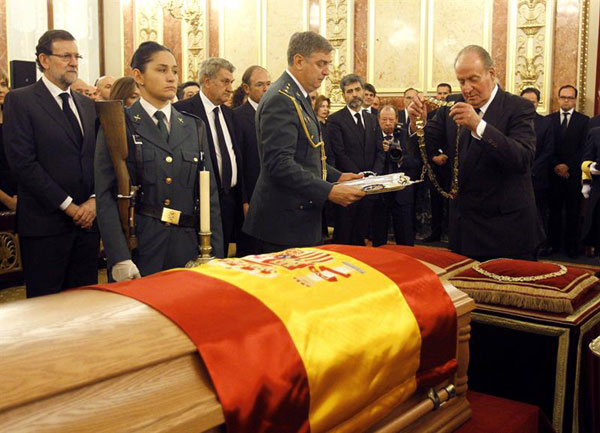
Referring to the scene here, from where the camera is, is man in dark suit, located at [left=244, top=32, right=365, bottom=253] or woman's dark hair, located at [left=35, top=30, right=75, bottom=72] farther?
woman's dark hair, located at [left=35, top=30, right=75, bottom=72]

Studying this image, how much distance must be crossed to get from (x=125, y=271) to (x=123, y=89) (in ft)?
7.57

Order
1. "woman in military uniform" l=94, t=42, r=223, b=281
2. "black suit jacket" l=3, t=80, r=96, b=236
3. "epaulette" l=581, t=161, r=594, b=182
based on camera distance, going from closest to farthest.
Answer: "woman in military uniform" l=94, t=42, r=223, b=281
"black suit jacket" l=3, t=80, r=96, b=236
"epaulette" l=581, t=161, r=594, b=182

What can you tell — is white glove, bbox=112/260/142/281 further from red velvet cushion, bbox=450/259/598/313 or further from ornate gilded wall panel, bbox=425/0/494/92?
ornate gilded wall panel, bbox=425/0/494/92

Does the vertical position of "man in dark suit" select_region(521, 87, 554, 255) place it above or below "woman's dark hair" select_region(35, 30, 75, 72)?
below

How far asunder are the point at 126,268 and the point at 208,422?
1.27 metres

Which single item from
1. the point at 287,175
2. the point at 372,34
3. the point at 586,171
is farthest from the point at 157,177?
the point at 372,34

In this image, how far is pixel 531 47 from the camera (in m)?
7.95

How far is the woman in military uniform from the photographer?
2.36 metres

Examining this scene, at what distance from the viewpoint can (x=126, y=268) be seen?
2.22 meters

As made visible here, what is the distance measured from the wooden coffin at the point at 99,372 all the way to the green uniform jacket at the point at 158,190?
1120 millimetres

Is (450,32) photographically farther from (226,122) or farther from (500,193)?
(500,193)

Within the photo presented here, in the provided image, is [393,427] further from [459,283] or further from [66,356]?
[459,283]

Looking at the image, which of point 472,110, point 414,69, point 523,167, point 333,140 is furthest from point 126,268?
point 414,69

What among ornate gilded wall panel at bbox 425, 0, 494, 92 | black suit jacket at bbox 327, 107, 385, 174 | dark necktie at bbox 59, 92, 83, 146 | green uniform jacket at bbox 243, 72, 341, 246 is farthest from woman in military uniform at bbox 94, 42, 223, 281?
ornate gilded wall panel at bbox 425, 0, 494, 92
